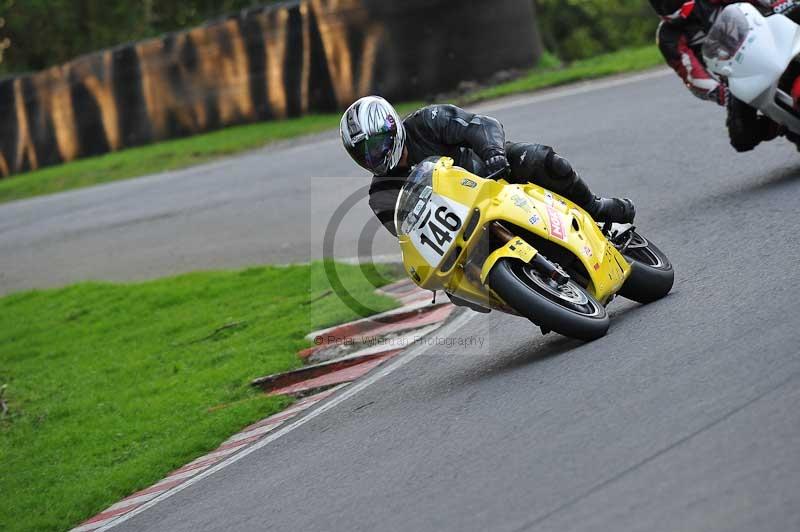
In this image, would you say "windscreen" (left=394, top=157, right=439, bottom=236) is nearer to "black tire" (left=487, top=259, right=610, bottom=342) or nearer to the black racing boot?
"black tire" (left=487, top=259, right=610, bottom=342)

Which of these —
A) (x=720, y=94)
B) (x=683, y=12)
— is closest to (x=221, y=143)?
(x=683, y=12)

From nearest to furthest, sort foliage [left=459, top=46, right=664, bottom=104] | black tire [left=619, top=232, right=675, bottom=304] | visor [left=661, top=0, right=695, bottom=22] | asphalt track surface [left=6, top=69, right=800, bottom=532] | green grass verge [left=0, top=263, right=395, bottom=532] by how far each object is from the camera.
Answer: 1. asphalt track surface [left=6, top=69, right=800, bottom=532]
2. black tire [left=619, top=232, right=675, bottom=304]
3. green grass verge [left=0, top=263, right=395, bottom=532]
4. visor [left=661, top=0, right=695, bottom=22]
5. foliage [left=459, top=46, right=664, bottom=104]

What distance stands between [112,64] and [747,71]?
16.1m

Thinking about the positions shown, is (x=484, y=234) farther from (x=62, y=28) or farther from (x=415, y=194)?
(x=62, y=28)

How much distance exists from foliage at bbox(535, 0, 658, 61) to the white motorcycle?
37.0m

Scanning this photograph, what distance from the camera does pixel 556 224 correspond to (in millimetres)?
6516

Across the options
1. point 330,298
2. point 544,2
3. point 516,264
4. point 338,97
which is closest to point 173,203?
point 338,97

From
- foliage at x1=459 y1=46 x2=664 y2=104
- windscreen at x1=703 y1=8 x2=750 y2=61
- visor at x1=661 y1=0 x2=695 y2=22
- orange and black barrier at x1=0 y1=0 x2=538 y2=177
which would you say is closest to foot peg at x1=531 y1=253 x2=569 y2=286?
windscreen at x1=703 y1=8 x2=750 y2=61

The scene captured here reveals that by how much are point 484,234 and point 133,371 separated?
389 cm

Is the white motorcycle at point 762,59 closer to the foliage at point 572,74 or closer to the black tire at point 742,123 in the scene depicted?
the black tire at point 742,123

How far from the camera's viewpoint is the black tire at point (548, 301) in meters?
6.14

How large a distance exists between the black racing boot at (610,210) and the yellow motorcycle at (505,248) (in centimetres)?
39

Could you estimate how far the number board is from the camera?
642 centimetres

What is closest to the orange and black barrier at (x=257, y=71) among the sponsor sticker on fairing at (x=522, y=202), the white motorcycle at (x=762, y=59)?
the white motorcycle at (x=762, y=59)
